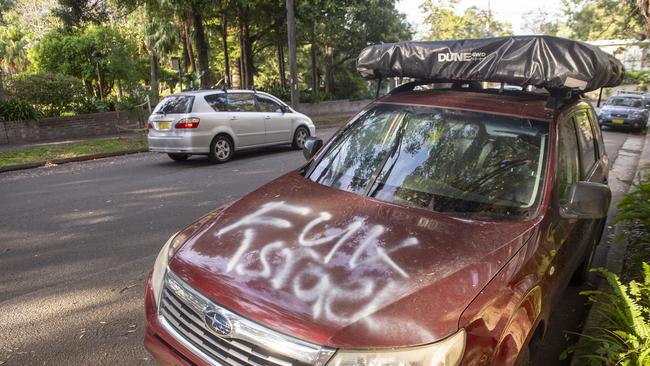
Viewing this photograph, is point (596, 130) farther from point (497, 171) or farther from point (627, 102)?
point (627, 102)

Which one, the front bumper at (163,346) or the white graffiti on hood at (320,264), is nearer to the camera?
the white graffiti on hood at (320,264)

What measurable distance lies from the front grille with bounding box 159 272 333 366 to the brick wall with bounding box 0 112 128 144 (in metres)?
14.4

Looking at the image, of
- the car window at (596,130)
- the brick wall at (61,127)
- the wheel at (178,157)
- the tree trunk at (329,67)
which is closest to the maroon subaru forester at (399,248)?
the car window at (596,130)

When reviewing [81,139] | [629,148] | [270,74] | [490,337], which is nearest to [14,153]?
[81,139]

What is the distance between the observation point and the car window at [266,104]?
11.6 meters

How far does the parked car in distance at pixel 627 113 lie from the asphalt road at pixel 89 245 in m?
15.6

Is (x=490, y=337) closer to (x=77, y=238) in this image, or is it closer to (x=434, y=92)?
(x=434, y=92)

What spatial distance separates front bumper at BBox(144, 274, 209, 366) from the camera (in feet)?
6.68

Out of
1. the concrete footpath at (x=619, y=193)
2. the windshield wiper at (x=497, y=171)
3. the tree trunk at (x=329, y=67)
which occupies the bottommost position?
the concrete footpath at (x=619, y=193)

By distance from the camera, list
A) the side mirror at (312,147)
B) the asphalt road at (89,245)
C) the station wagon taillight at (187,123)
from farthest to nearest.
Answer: the station wagon taillight at (187,123) < the side mirror at (312,147) < the asphalt road at (89,245)

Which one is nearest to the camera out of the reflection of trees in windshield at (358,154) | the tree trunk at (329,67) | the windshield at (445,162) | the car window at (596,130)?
the windshield at (445,162)

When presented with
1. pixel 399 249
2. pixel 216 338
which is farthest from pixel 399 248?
pixel 216 338

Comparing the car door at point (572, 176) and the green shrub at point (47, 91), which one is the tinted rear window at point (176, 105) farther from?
the car door at point (572, 176)

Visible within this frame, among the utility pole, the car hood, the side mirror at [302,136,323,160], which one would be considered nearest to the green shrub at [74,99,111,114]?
the utility pole
